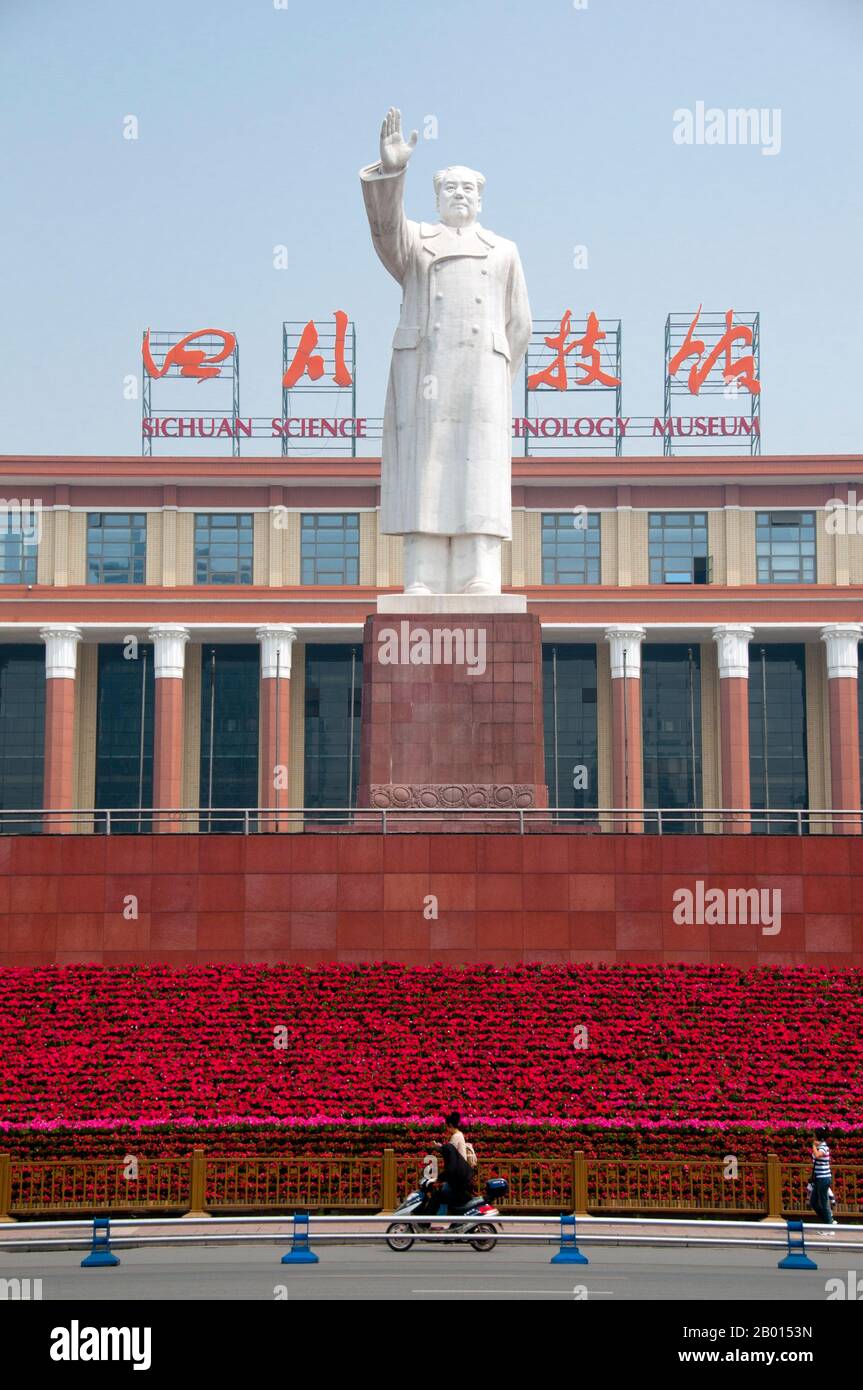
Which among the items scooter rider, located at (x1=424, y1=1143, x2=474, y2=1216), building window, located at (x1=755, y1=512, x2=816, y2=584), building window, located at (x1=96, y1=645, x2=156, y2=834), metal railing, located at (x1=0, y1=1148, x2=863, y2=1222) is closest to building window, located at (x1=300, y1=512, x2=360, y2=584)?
building window, located at (x1=96, y1=645, x2=156, y2=834)

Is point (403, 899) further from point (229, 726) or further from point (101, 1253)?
point (229, 726)

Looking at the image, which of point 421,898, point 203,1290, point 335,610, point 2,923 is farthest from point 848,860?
point 335,610

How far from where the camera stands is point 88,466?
4559 cm

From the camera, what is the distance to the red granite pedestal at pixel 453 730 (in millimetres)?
20859

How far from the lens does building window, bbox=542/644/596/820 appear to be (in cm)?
4644

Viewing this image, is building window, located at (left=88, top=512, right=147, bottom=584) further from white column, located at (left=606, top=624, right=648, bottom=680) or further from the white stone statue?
the white stone statue

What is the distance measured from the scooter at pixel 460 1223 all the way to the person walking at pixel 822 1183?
253 centimetres

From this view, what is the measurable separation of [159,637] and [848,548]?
16.8m

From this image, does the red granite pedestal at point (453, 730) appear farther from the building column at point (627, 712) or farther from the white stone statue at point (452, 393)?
the building column at point (627, 712)

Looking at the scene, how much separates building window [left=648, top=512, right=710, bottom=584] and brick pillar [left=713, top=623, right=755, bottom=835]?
2.14m

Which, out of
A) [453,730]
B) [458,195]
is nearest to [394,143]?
[458,195]

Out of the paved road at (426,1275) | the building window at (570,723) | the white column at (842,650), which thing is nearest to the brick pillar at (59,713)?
the building window at (570,723)

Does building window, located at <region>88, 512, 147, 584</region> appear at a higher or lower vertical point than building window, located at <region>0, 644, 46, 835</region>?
higher

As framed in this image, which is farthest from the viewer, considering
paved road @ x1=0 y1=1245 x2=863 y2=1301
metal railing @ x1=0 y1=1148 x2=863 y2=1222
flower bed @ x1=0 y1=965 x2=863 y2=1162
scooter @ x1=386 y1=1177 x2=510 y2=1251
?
flower bed @ x1=0 y1=965 x2=863 y2=1162
